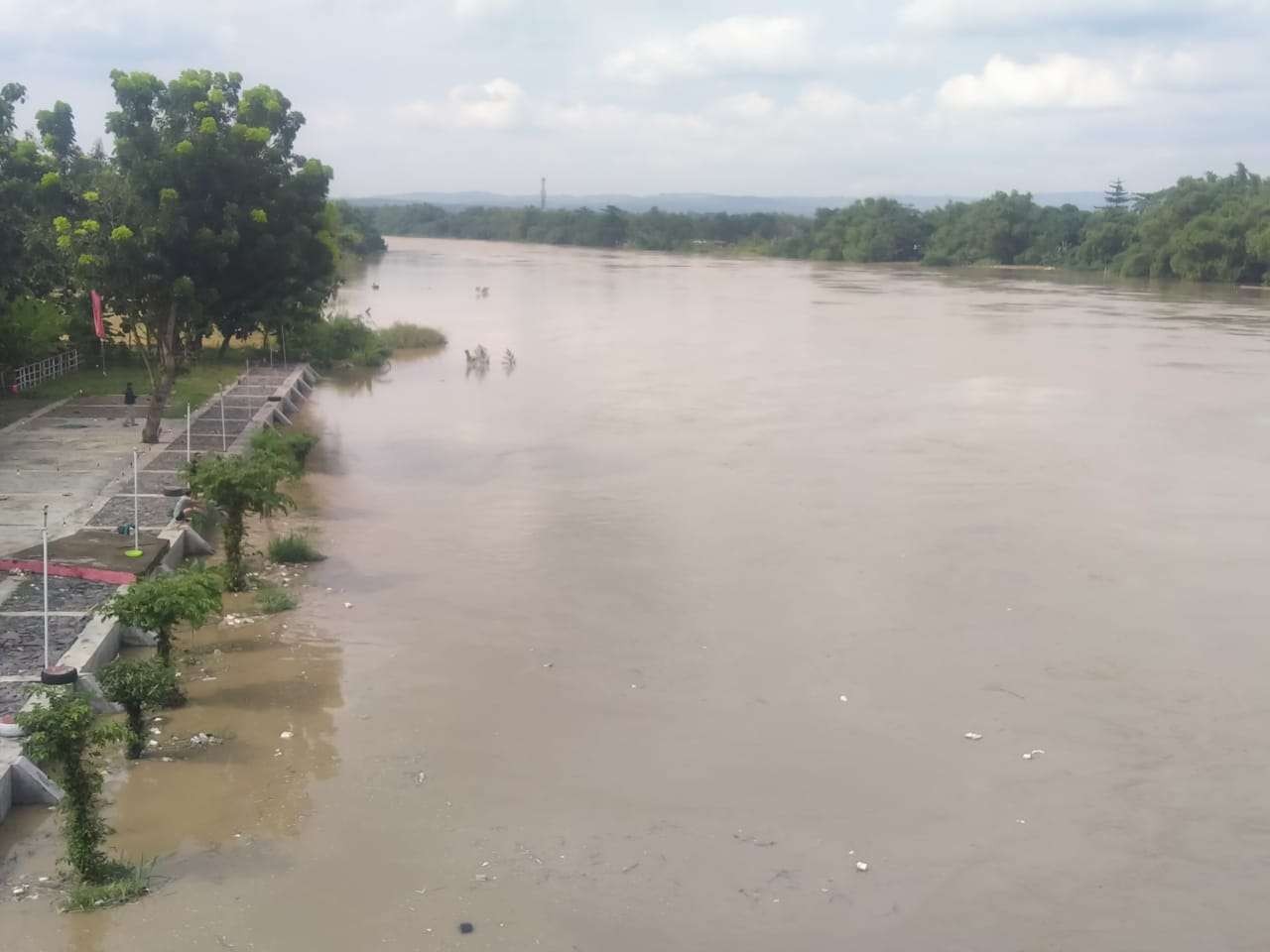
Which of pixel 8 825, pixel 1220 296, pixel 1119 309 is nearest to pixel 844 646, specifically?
pixel 8 825

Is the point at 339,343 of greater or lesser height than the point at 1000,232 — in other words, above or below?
below

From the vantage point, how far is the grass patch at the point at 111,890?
5.76 metres

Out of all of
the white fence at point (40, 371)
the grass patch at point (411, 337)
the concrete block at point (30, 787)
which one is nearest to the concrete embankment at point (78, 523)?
the concrete block at point (30, 787)

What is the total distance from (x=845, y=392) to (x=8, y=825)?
713 inches

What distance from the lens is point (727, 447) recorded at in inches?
689

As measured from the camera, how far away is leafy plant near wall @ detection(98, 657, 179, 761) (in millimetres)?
7191

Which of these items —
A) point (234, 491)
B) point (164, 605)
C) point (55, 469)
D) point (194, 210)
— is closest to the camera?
point (164, 605)

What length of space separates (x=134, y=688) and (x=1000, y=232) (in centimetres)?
6581

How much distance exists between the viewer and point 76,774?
5.73m

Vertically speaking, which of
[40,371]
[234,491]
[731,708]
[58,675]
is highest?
[40,371]

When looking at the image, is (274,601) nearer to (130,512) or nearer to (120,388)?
(130,512)

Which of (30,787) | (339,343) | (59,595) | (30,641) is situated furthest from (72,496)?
(339,343)

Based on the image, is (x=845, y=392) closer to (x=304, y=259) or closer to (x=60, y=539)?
(x=304, y=259)

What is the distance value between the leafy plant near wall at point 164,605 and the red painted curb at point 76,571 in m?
1.34
